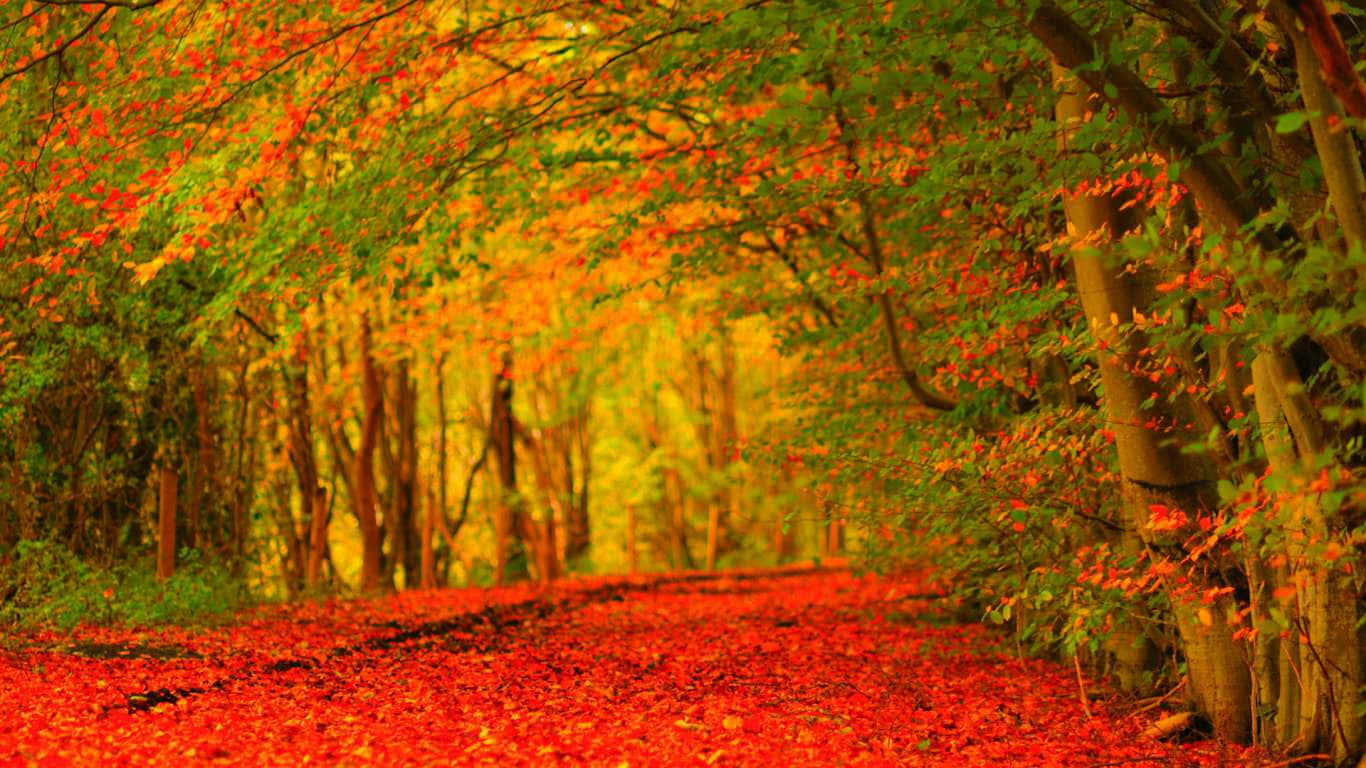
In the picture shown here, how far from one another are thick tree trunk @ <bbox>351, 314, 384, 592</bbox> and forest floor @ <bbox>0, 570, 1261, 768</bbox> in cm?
440

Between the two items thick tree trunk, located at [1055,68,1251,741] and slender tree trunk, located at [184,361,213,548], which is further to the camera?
slender tree trunk, located at [184,361,213,548]

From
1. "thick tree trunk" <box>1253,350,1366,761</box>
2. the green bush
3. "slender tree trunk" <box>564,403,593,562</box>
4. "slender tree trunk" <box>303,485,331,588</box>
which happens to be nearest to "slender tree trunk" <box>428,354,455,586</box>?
"slender tree trunk" <box>564,403,593,562</box>

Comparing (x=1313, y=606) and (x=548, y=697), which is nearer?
(x=1313, y=606)

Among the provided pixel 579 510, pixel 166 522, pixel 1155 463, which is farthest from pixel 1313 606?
pixel 579 510

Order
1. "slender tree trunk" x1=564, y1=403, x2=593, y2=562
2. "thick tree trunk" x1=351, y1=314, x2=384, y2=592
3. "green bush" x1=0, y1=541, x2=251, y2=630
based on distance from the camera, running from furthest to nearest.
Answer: "slender tree trunk" x1=564, y1=403, x2=593, y2=562
"thick tree trunk" x1=351, y1=314, x2=384, y2=592
"green bush" x1=0, y1=541, x2=251, y2=630

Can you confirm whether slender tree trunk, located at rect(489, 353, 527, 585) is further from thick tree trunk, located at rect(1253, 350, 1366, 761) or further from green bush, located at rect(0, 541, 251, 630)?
thick tree trunk, located at rect(1253, 350, 1366, 761)

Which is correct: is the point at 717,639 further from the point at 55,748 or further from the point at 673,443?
the point at 673,443

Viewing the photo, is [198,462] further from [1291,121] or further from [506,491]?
[1291,121]

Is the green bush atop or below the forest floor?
atop

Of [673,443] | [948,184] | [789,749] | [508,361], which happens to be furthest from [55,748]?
[673,443]

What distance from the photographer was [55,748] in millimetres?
5543

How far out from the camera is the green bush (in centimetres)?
1022

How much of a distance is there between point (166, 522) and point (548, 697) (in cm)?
629

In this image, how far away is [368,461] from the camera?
698 inches
